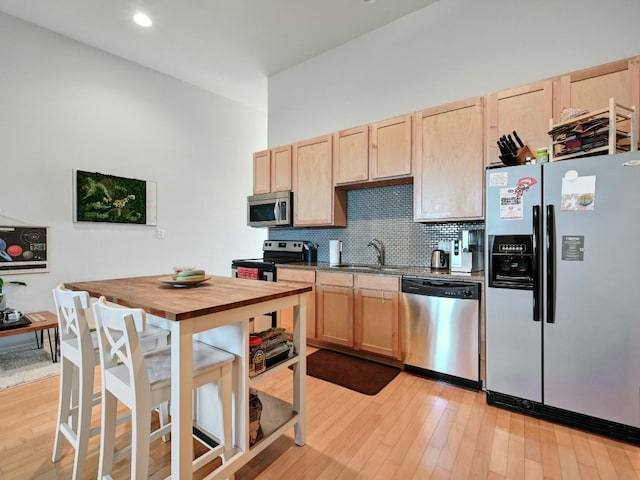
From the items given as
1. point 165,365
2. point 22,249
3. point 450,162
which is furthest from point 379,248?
point 22,249

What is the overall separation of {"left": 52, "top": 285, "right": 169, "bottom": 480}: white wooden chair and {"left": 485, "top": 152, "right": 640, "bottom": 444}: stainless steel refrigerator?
7.02 ft

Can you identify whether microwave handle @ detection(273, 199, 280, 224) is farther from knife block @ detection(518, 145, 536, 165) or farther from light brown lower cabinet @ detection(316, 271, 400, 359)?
knife block @ detection(518, 145, 536, 165)

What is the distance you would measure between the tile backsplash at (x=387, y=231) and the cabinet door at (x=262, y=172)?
2.95ft

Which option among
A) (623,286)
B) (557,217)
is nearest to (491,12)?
(557,217)

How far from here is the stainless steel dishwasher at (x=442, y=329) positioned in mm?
2291

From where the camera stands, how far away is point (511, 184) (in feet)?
6.73

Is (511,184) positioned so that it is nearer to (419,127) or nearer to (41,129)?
(419,127)

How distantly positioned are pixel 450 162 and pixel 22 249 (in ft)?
13.8

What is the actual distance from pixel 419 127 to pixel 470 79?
68cm

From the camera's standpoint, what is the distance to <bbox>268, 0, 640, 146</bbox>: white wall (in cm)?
235

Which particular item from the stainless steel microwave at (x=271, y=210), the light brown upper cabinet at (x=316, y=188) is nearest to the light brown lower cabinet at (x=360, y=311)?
the light brown upper cabinet at (x=316, y=188)

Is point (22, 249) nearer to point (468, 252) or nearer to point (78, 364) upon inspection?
point (78, 364)

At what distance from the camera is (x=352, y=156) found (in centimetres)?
320

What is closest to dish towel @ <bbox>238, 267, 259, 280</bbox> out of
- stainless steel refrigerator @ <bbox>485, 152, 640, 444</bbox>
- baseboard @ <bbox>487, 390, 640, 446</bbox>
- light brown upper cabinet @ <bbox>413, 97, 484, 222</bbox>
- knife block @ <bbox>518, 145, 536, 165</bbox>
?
light brown upper cabinet @ <bbox>413, 97, 484, 222</bbox>
